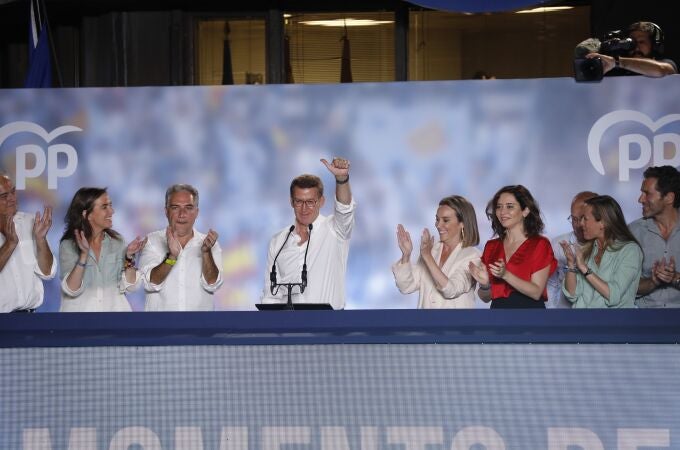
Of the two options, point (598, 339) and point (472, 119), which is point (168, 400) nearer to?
point (598, 339)

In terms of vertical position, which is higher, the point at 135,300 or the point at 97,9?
the point at 97,9

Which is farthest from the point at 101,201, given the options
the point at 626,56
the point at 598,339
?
the point at 598,339

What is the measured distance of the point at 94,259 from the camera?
7887mm

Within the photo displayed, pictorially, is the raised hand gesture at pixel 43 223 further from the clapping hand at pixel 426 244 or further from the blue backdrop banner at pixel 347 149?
the clapping hand at pixel 426 244

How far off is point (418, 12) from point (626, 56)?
4090mm

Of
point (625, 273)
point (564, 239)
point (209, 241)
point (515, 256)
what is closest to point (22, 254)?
point (209, 241)

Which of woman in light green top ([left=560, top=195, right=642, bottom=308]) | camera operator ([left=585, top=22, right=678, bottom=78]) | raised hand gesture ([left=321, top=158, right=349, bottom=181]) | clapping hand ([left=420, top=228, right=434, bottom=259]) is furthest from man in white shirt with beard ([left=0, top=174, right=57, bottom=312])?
camera operator ([left=585, top=22, right=678, bottom=78])

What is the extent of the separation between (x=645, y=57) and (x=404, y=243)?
1.94 m

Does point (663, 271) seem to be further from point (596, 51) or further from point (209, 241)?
point (209, 241)

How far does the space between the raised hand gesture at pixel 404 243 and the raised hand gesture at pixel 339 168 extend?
0.50 metres

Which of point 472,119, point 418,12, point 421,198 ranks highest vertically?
point 418,12

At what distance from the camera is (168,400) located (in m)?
3.08

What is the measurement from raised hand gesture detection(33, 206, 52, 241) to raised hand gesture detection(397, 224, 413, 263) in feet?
7.81

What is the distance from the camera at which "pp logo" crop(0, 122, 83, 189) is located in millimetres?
7906
